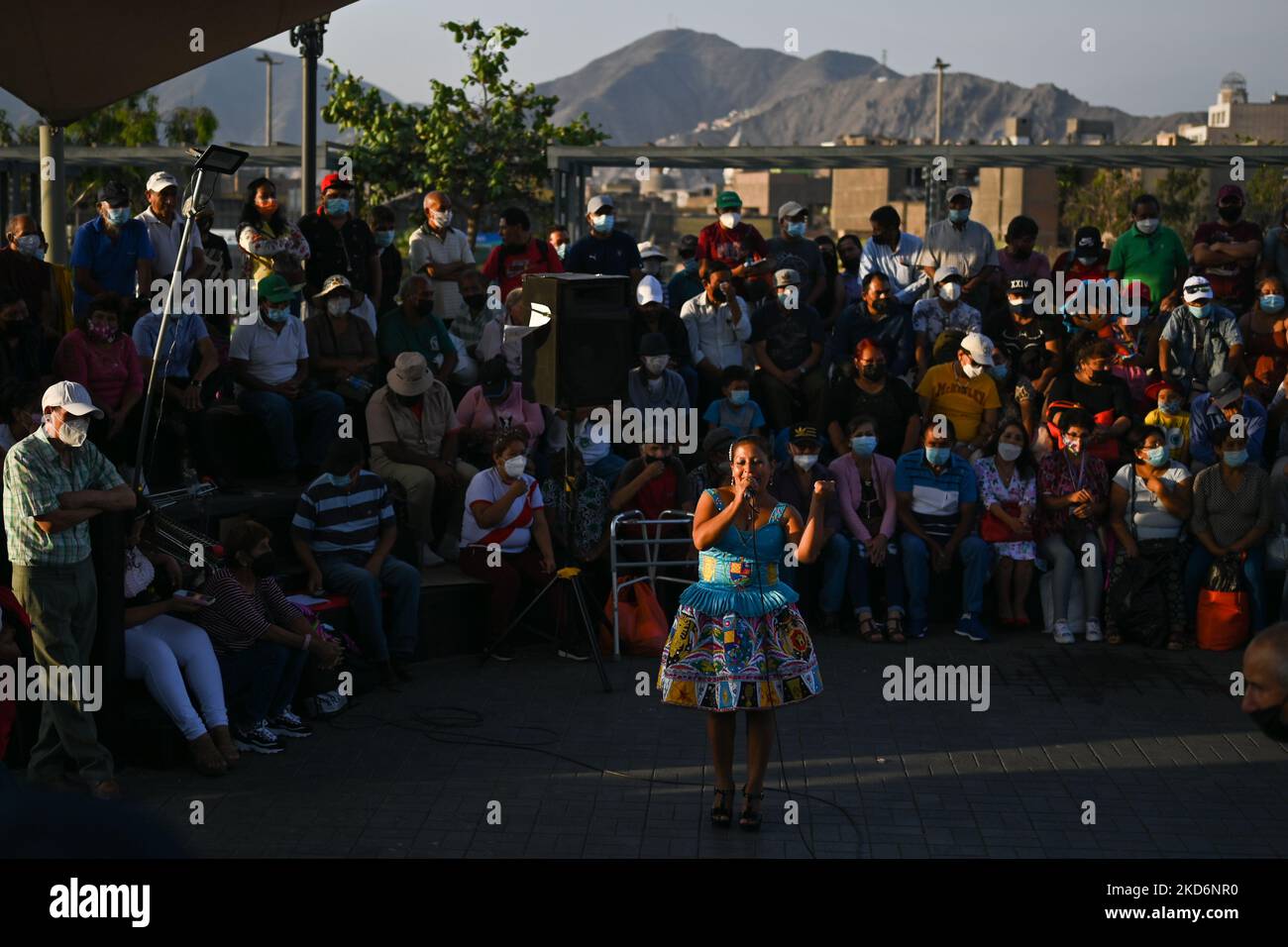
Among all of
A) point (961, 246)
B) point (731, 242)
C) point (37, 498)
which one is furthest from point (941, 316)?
point (37, 498)

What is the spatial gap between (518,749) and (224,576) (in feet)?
6.40

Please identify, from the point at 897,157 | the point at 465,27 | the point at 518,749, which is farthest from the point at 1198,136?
the point at 518,749

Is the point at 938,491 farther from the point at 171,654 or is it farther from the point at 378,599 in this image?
the point at 171,654

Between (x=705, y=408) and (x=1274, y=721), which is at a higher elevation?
(x=705, y=408)

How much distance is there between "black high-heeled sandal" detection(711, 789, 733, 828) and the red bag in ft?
11.0

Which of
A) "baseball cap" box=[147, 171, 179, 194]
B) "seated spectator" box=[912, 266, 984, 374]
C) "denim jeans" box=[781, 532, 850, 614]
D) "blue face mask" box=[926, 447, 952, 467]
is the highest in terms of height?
"baseball cap" box=[147, 171, 179, 194]

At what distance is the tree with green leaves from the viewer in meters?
25.2

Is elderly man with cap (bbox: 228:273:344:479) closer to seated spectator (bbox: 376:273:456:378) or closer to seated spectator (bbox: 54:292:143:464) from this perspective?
seated spectator (bbox: 376:273:456:378)

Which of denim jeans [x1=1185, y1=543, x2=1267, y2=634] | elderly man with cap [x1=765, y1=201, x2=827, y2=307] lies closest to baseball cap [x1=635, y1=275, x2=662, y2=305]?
elderly man with cap [x1=765, y1=201, x2=827, y2=307]

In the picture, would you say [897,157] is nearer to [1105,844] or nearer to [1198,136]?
[1105,844]

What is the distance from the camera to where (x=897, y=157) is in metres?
15.9

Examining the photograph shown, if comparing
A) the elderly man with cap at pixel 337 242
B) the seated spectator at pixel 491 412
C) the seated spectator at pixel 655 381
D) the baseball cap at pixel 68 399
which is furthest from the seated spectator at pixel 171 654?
the elderly man with cap at pixel 337 242

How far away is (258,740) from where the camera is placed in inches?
358

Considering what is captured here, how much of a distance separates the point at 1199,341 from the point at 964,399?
7.56 ft
